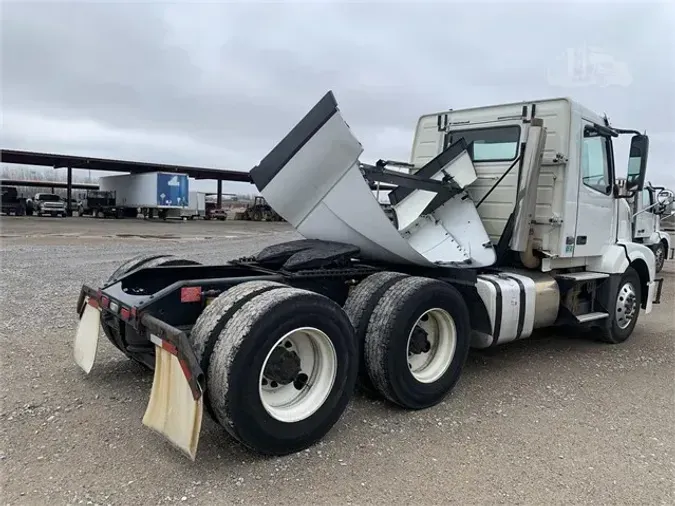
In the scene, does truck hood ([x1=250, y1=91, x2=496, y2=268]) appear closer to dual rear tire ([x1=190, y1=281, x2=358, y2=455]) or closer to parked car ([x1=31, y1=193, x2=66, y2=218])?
dual rear tire ([x1=190, y1=281, x2=358, y2=455])

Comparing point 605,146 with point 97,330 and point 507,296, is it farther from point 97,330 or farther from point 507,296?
point 97,330

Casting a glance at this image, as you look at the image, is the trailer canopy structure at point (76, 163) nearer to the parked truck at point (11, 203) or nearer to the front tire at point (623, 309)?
the parked truck at point (11, 203)

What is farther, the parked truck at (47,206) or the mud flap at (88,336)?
the parked truck at (47,206)

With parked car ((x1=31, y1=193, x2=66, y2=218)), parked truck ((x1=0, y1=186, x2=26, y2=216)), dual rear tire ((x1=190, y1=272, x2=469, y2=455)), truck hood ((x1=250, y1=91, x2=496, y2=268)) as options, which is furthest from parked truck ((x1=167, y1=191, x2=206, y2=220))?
dual rear tire ((x1=190, y1=272, x2=469, y2=455))

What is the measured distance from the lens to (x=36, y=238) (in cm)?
1888

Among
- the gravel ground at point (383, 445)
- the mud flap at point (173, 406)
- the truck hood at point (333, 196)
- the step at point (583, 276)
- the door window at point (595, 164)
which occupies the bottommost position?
the gravel ground at point (383, 445)

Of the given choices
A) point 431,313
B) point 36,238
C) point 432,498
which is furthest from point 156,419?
point 36,238

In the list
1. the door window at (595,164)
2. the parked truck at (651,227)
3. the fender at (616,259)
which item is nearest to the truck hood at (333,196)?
the door window at (595,164)

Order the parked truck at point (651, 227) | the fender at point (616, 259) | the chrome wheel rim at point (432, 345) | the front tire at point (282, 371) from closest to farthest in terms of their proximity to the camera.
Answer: the front tire at point (282, 371), the chrome wheel rim at point (432, 345), the fender at point (616, 259), the parked truck at point (651, 227)

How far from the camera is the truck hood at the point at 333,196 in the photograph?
13.8 ft

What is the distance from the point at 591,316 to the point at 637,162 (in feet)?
6.33

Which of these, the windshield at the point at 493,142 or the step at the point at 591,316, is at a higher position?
the windshield at the point at 493,142

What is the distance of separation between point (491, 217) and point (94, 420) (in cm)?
445

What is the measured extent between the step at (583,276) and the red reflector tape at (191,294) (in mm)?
4085
